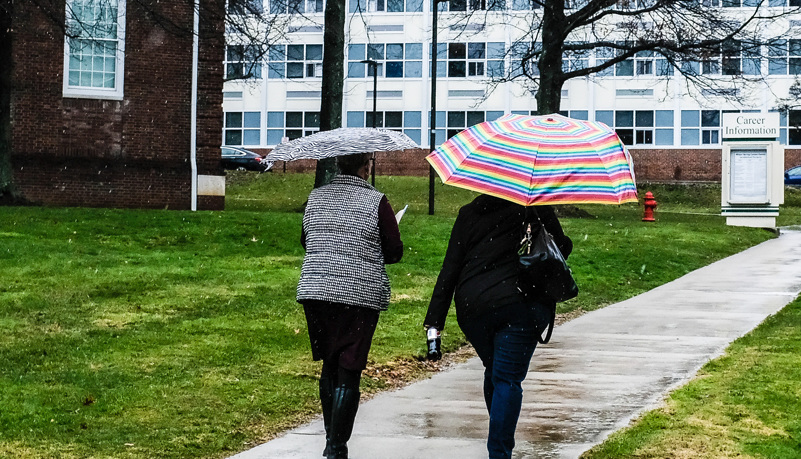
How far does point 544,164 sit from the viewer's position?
577cm

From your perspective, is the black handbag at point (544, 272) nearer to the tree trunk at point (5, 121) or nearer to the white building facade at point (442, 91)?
the tree trunk at point (5, 121)

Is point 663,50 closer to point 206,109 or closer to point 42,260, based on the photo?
point 206,109

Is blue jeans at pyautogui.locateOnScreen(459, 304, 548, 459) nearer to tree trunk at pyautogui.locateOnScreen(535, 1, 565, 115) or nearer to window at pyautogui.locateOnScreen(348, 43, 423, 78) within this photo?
tree trunk at pyautogui.locateOnScreen(535, 1, 565, 115)

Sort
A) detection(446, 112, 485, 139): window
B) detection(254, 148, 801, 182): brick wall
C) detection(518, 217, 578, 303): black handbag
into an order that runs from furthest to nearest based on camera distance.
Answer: detection(446, 112, 485, 139): window, detection(254, 148, 801, 182): brick wall, detection(518, 217, 578, 303): black handbag

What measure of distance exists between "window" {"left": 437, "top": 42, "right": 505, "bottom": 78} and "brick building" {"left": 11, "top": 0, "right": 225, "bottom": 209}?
30.7 meters

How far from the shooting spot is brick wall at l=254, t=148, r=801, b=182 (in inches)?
2095

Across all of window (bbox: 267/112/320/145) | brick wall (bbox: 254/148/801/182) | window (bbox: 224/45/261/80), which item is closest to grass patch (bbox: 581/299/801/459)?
window (bbox: 224/45/261/80)

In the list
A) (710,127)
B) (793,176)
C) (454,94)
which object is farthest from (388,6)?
(793,176)

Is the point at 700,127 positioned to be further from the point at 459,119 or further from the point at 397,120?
the point at 397,120

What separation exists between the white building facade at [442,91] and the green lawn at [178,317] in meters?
31.2

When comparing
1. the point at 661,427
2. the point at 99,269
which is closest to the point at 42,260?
the point at 99,269

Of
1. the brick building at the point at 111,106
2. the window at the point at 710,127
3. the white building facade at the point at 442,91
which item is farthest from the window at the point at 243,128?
the brick building at the point at 111,106

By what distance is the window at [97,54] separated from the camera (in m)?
25.4

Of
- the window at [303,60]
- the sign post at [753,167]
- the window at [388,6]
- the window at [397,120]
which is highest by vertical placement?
the window at [388,6]
